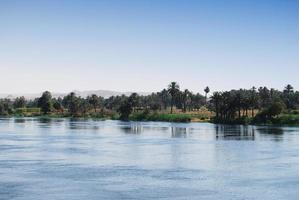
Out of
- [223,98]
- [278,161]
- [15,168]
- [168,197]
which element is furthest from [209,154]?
[223,98]

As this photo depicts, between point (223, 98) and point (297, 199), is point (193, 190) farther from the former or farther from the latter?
point (223, 98)

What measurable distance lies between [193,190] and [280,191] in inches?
262

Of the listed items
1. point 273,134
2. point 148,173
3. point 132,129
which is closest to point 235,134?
point 273,134

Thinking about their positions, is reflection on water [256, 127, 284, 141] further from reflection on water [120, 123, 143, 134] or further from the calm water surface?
reflection on water [120, 123, 143, 134]

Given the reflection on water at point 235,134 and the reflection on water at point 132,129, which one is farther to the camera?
the reflection on water at point 132,129

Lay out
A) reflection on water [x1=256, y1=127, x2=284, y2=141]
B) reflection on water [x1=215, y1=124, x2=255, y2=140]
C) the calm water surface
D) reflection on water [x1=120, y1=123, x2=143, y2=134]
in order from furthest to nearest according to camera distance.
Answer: reflection on water [x1=120, y1=123, x2=143, y2=134] → reflection on water [x1=215, y1=124, x2=255, y2=140] → reflection on water [x1=256, y1=127, x2=284, y2=141] → the calm water surface

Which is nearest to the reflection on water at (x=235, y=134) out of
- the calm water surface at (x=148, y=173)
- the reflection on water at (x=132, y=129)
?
the reflection on water at (x=132, y=129)

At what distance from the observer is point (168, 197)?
3616 centimetres

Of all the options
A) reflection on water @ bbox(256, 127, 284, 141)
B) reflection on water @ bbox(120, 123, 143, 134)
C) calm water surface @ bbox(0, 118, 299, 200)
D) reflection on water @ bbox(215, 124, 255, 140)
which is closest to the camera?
calm water surface @ bbox(0, 118, 299, 200)

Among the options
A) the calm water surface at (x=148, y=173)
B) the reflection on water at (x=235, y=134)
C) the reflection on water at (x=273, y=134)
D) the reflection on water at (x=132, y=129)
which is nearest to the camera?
the calm water surface at (x=148, y=173)

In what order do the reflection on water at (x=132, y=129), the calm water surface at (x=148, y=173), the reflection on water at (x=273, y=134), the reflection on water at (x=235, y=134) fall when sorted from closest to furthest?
the calm water surface at (x=148, y=173), the reflection on water at (x=273, y=134), the reflection on water at (x=235, y=134), the reflection on water at (x=132, y=129)

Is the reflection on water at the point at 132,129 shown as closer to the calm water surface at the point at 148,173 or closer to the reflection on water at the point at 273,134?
the reflection on water at the point at 273,134

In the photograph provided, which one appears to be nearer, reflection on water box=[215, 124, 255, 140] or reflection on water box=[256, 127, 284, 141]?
reflection on water box=[256, 127, 284, 141]

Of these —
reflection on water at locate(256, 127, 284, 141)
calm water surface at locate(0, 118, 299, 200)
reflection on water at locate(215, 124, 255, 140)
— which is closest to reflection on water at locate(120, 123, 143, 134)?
reflection on water at locate(215, 124, 255, 140)
